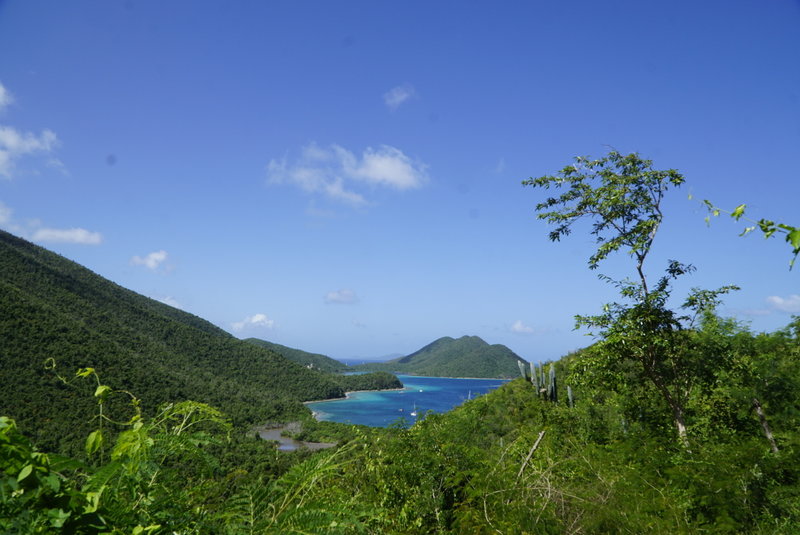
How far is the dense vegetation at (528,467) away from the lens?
1.12m

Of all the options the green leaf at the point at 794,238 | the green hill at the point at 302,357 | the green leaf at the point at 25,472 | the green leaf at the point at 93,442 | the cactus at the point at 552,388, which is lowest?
the green hill at the point at 302,357

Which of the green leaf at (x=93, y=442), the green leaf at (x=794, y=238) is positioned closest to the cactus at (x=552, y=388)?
the green leaf at (x=794, y=238)

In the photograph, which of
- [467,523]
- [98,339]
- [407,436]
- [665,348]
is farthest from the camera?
[98,339]

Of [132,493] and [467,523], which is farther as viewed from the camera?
[467,523]

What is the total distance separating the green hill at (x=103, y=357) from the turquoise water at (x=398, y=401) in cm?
785

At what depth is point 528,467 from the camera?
4.17 meters

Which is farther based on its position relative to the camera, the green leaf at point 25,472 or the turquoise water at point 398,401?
the turquoise water at point 398,401

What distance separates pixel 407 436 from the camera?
17.7ft

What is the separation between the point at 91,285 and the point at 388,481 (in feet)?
337

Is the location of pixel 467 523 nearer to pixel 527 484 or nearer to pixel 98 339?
pixel 527 484

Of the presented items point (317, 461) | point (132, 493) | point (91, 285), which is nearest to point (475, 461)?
point (317, 461)

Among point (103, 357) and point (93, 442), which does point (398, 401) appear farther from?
point (93, 442)

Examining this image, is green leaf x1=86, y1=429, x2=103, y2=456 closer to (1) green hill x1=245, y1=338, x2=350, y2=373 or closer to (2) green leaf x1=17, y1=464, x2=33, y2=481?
(2) green leaf x1=17, y1=464, x2=33, y2=481

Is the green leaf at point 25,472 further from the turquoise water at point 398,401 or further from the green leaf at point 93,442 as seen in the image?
the turquoise water at point 398,401
